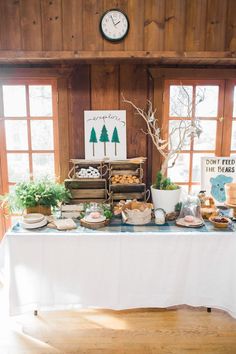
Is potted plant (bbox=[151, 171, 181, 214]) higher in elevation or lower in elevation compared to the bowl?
higher

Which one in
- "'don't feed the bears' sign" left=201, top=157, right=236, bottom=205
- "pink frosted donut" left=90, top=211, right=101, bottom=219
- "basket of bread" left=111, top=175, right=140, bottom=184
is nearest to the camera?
"pink frosted donut" left=90, top=211, right=101, bottom=219

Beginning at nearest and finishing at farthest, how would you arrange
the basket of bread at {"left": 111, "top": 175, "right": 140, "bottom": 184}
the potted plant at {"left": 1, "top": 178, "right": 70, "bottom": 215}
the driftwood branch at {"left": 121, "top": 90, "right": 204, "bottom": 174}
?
the potted plant at {"left": 1, "top": 178, "right": 70, "bottom": 215}
the driftwood branch at {"left": 121, "top": 90, "right": 204, "bottom": 174}
the basket of bread at {"left": 111, "top": 175, "right": 140, "bottom": 184}

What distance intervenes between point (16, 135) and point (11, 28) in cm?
86

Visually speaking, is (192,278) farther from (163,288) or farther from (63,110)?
(63,110)

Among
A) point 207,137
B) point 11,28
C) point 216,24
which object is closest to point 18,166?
point 11,28

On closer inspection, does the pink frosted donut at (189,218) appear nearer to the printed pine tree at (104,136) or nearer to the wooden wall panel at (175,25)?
the printed pine tree at (104,136)

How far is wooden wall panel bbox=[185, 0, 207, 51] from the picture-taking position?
7.43 ft

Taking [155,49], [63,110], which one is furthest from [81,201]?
[155,49]

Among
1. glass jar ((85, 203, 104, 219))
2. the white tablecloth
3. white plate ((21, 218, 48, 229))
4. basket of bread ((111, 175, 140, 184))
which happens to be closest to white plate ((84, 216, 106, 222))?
glass jar ((85, 203, 104, 219))

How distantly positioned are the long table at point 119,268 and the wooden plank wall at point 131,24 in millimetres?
1420

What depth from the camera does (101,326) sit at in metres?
2.05

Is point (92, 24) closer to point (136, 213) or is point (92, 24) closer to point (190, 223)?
point (136, 213)

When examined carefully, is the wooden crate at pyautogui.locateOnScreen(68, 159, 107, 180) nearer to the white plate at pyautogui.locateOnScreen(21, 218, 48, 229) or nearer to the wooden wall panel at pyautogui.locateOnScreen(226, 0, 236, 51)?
the white plate at pyautogui.locateOnScreen(21, 218, 48, 229)

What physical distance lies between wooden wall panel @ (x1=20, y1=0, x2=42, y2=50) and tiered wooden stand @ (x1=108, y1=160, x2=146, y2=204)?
3.63 feet
